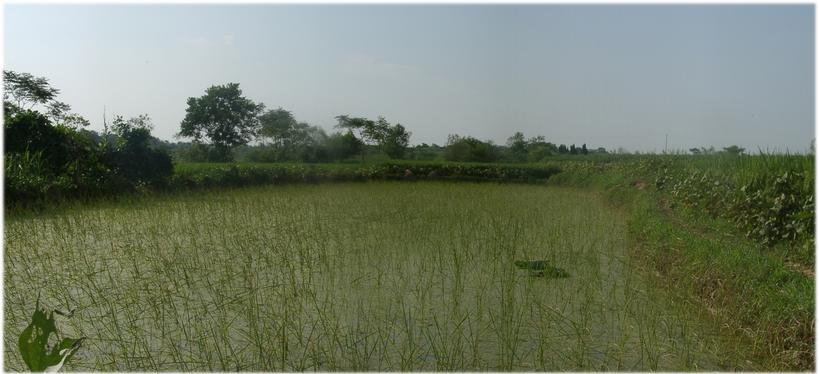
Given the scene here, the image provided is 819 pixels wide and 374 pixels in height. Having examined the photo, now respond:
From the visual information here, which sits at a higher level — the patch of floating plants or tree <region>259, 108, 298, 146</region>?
tree <region>259, 108, 298, 146</region>

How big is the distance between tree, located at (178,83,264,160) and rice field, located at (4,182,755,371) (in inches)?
386

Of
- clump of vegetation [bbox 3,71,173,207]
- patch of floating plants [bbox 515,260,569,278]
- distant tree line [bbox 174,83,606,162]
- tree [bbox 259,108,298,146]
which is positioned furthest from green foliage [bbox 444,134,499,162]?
patch of floating plants [bbox 515,260,569,278]

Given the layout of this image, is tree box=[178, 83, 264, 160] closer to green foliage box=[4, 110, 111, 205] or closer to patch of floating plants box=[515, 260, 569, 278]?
green foliage box=[4, 110, 111, 205]

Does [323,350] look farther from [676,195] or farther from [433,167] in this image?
[433,167]

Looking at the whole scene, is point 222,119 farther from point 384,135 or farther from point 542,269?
point 542,269

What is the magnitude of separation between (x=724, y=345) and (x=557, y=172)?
1424cm

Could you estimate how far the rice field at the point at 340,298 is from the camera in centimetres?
245

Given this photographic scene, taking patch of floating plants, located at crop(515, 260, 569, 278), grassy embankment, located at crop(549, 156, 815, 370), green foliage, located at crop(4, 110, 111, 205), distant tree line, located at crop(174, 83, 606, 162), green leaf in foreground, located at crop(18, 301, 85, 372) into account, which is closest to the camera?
green leaf in foreground, located at crop(18, 301, 85, 372)

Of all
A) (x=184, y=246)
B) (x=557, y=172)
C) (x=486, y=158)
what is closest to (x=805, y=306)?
(x=184, y=246)

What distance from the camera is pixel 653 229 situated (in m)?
5.32

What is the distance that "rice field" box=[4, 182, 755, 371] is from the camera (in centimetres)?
245

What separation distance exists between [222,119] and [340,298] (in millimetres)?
13450

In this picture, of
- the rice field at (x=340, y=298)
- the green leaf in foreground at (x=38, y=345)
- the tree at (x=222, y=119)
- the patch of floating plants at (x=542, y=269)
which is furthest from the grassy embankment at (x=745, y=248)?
the tree at (x=222, y=119)

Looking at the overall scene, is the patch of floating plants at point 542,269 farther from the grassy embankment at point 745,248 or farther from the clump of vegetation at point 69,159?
the clump of vegetation at point 69,159
